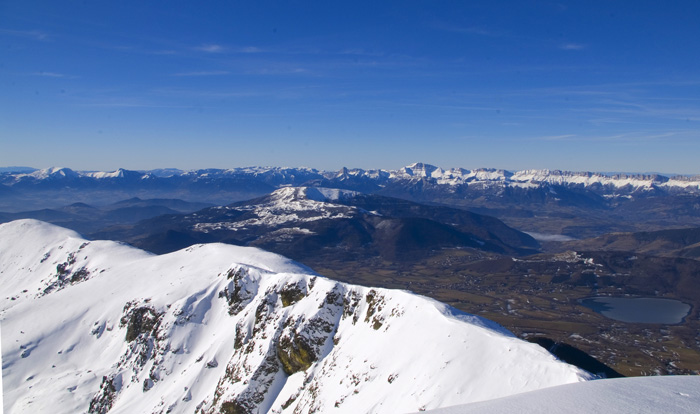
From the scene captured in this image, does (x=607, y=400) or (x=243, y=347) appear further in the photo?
(x=243, y=347)

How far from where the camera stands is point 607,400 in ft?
57.7

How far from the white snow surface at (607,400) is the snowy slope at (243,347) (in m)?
19.8

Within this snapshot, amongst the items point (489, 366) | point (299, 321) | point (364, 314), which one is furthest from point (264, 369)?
point (489, 366)

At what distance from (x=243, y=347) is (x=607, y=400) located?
77.5 metres

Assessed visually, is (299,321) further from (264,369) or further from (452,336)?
(452,336)

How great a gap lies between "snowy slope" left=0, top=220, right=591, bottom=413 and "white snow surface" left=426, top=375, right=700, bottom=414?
65.1 ft

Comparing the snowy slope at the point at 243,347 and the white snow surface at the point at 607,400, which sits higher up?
the white snow surface at the point at 607,400

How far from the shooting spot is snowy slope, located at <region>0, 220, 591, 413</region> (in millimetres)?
49594

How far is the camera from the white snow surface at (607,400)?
16627 mm

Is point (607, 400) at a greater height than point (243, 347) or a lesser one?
greater

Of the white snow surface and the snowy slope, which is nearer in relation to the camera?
the white snow surface

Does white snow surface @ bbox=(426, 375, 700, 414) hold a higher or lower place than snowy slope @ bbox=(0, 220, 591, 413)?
higher

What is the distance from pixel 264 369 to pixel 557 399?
66066 mm

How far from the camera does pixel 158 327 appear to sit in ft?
329
